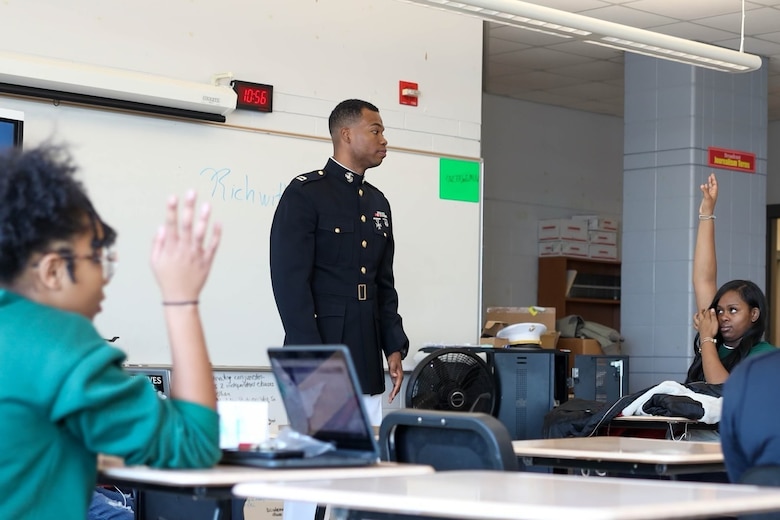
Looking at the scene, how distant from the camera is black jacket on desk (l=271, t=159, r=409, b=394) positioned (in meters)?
4.11

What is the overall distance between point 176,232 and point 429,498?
594 mm

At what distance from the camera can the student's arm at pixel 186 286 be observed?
1837 mm

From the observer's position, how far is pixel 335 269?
14.1ft

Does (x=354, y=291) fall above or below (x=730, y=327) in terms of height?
→ above

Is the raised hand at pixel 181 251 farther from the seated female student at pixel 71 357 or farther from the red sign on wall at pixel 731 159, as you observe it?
the red sign on wall at pixel 731 159

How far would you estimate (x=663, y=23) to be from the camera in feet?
25.1

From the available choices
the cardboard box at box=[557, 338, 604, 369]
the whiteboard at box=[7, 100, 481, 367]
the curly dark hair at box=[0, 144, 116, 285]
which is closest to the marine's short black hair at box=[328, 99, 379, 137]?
the whiteboard at box=[7, 100, 481, 367]

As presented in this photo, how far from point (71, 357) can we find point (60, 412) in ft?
0.26

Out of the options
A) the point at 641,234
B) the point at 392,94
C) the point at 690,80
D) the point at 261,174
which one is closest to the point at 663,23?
the point at 690,80

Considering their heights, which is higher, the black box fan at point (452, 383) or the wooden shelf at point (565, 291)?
the wooden shelf at point (565, 291)

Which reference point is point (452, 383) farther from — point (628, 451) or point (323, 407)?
point (323, 407)

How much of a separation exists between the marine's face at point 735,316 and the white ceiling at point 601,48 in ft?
8.31

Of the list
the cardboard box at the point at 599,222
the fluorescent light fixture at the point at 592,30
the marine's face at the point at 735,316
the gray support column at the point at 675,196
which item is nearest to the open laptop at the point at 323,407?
the marine's face at the point at 735,316

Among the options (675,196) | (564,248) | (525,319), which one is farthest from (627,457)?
(564,248)
